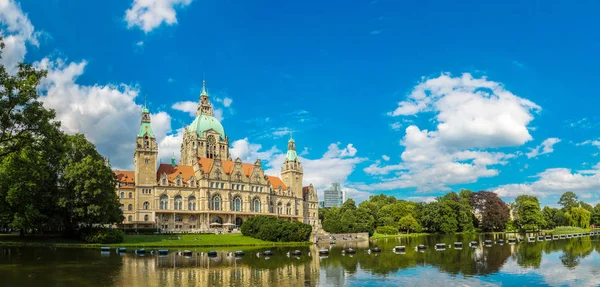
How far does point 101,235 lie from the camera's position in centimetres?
6081

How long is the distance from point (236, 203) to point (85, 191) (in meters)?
42.7

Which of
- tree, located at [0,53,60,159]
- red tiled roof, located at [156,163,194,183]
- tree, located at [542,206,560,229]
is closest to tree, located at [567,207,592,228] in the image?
tree, located at [542,206,560,229]

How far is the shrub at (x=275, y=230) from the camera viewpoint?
76125mm

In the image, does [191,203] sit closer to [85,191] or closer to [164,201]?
[164,201]

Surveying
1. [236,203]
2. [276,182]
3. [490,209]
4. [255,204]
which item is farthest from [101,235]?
[490,209]

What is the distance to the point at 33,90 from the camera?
125 ft

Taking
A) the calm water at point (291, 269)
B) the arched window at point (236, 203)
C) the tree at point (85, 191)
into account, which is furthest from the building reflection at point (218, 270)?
the arched window at point (236, 203)

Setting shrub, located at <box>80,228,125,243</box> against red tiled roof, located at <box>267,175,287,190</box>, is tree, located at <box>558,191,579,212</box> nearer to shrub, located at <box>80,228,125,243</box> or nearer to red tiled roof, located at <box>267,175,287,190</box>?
red tiled roof, located at <box>267,175,287,190</box>

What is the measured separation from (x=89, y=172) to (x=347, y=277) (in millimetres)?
37264

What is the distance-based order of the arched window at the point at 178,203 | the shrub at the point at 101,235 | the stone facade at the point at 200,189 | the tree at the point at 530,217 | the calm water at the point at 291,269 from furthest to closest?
the tree at the point at 530,217, the arched window at the point at 178,203, the stone facade at the point at 200,189, the shrub at the point at 101,235, the calm water at the point at 291,269

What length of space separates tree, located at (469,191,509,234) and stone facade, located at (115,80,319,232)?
4946cm

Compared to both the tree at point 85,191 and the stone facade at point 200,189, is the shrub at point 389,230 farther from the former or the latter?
the tree at point 85,191

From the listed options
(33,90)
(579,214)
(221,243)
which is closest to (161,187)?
(221,243)

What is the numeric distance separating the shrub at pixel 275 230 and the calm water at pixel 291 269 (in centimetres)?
1685
